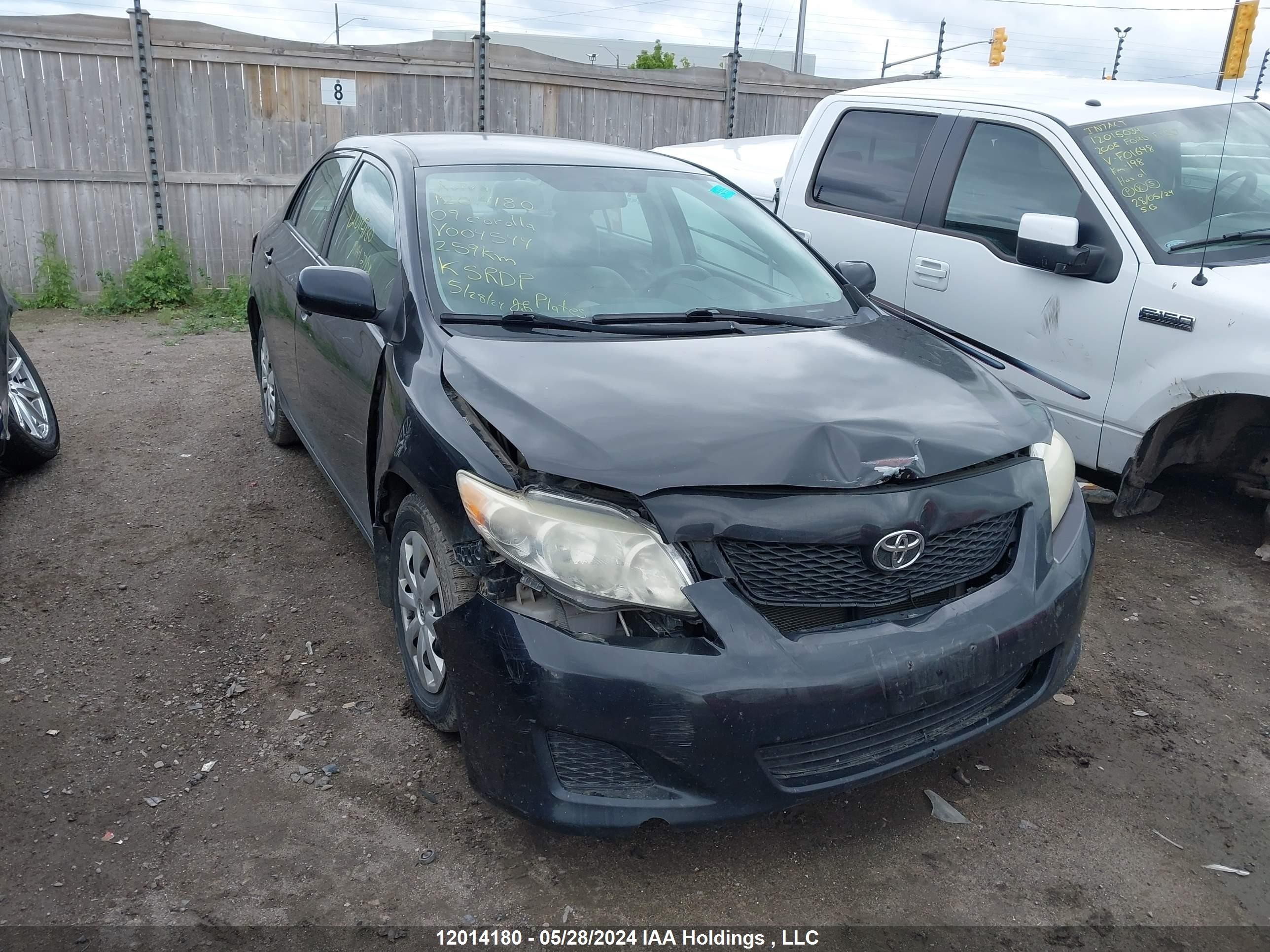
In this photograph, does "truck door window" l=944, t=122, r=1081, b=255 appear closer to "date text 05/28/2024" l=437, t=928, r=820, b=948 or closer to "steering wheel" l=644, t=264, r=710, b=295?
"steering wheel" l=644, t=264, r=710, b=295

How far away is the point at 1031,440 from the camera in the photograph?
2.83m

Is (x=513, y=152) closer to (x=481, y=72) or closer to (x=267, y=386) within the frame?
(x=267, y=386)

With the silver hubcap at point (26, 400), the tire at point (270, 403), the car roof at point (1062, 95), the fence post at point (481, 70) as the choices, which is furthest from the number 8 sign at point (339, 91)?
the car roof at point (1062, 95)

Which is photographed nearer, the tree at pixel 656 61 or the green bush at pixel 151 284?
the green bush at pixel 151 284

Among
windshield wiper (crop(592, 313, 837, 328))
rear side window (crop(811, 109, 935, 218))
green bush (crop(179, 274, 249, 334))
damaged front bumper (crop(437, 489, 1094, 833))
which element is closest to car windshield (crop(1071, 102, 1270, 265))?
rear side window (crop(811, 109, 935, 218))

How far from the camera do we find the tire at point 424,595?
2.70 m

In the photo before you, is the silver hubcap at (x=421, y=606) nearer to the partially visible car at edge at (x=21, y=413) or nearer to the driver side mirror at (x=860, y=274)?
the driver side mirror at (x=860, y=274)

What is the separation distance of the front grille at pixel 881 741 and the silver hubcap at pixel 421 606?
3.25 feet

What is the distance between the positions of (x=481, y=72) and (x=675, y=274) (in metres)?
7.82

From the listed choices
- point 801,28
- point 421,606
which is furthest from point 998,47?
point 421,606

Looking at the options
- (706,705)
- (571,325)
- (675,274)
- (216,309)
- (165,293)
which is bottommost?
A: (216,309)

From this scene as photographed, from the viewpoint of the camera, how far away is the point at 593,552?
7.75 feet

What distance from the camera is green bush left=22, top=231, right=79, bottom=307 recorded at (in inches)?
365

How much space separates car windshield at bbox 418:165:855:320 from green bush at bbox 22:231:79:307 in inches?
283
